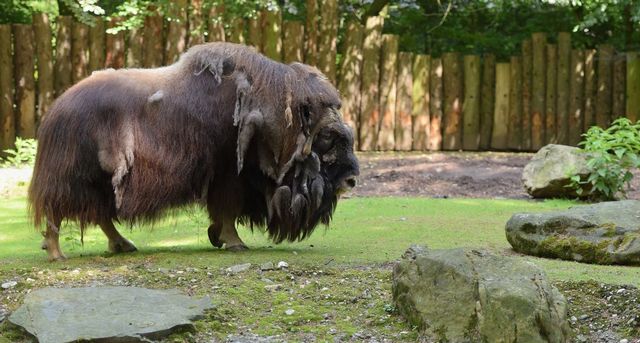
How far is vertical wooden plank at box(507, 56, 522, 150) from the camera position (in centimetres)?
1526

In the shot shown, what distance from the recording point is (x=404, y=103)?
15.0m

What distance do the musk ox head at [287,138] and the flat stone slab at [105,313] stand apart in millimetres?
1626

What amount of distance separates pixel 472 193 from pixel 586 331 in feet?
20.0

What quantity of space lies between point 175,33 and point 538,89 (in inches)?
210

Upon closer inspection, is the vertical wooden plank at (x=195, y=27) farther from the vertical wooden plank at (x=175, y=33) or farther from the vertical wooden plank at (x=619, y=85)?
the vertical wooden plank at (x=619, y=85)

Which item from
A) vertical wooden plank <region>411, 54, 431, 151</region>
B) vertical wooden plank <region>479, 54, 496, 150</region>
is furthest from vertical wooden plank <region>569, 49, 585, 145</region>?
vertical wooden plank <region>411, 54, 431, 151</region>

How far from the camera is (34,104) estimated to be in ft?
44.4

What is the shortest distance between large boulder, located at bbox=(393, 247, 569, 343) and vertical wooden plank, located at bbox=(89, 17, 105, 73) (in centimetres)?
883

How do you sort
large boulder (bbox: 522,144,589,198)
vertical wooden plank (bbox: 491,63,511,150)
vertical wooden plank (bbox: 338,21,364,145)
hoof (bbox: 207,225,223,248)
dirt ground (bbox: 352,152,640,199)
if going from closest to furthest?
hoof (bbox: 207,225,223,248), large boulder (bbox: 522,144,589,198), dirt ground (bbox: 352,152,640,199), vertical wooden plank (bbox: 338,21,364,145), vertical wooden plank (bbox: 491,63,511,150)

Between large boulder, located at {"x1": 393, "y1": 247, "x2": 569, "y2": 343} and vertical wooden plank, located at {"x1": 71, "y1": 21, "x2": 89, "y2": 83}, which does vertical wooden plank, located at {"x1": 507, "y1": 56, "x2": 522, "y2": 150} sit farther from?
large boulder, located at {"x1": 393, "y1": 247, "x2": 569, "y2": 343}

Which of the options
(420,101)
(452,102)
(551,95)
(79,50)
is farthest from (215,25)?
(551,95)

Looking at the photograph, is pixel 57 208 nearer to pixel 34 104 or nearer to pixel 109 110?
pixel 109 110

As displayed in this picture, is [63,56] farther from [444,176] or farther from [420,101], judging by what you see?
[444,176]

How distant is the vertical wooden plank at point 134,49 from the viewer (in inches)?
538
